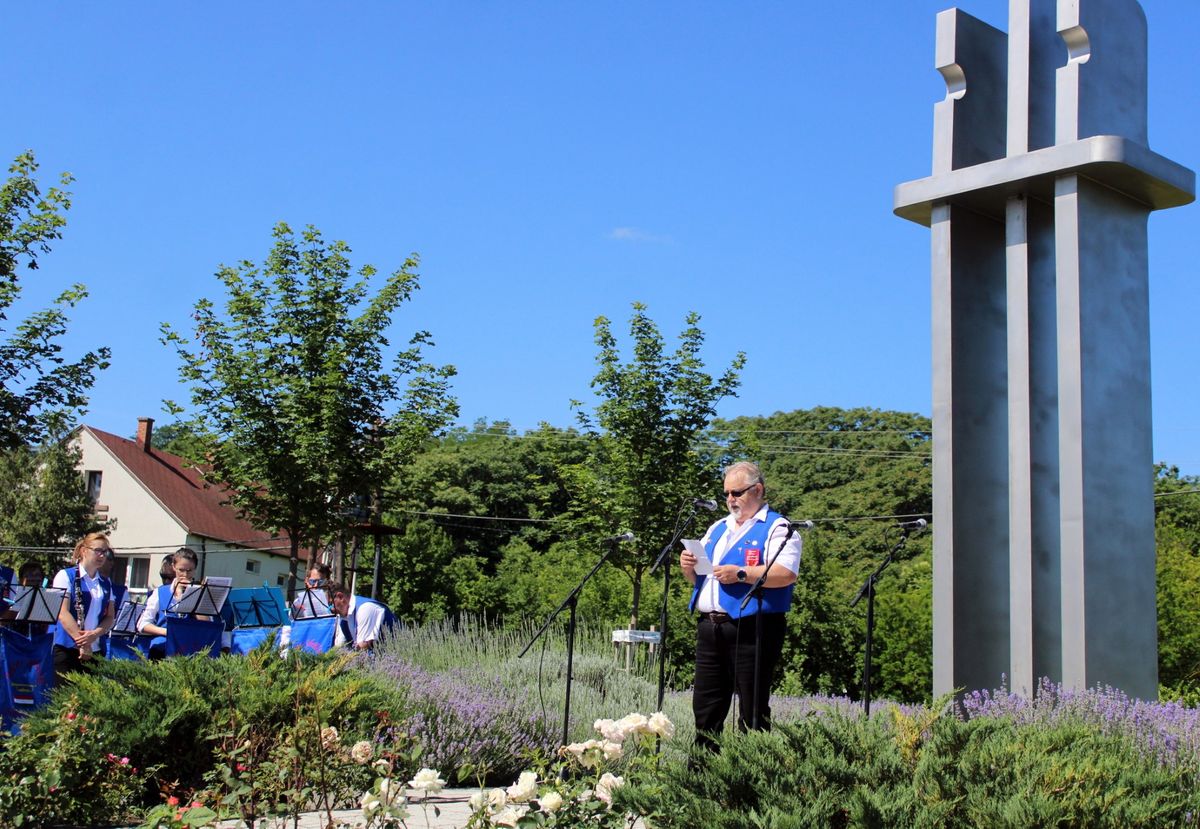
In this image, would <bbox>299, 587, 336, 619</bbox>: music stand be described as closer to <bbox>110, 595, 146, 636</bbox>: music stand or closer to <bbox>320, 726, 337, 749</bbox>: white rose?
<bbox>110, 595, 146, 636</bbox>: music stand

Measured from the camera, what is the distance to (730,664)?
18.4ft

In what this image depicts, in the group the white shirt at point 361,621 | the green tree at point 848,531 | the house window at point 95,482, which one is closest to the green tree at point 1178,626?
the green tree at point 848,531

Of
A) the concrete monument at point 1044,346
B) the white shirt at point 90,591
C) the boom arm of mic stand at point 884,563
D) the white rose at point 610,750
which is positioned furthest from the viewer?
the white shirt at point 90,591

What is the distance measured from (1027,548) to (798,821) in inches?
143

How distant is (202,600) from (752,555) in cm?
584

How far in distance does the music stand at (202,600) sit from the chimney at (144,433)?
141 ft

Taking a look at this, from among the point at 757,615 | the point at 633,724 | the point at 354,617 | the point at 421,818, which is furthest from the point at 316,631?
the point at 633,724

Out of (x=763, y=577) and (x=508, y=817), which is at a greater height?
(x=763, y=577)

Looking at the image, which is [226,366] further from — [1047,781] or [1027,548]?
[1047,781]

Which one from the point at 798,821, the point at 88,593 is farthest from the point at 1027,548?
the point at 88,593

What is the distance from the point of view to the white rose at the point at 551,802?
342 cm

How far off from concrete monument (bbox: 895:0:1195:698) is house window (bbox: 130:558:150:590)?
43.3 m

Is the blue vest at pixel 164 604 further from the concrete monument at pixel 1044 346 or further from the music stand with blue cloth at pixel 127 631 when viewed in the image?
the concrete monument at pixel 1044 346

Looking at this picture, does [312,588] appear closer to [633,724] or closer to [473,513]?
[633,724]
